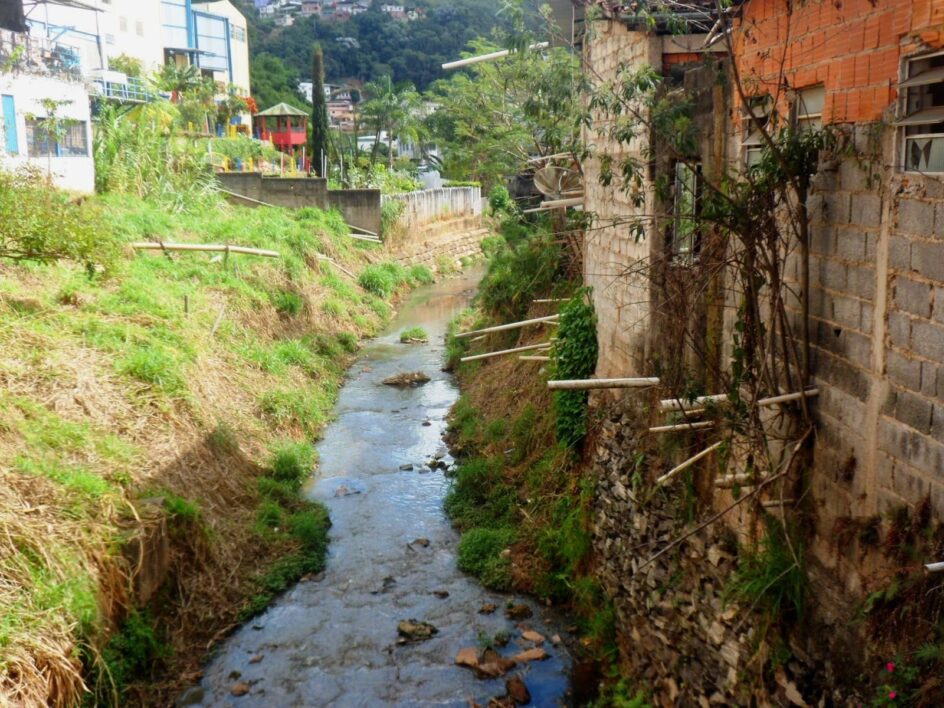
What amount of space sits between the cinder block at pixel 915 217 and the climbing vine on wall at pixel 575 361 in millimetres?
5743

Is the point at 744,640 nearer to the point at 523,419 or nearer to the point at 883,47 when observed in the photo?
the point at 883,47

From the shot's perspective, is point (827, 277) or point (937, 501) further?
point (827, 277)

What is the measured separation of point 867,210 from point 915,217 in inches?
16.1

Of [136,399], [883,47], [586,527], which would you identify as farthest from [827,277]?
[136,399]

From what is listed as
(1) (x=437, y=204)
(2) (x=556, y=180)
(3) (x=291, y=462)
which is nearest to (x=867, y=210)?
(2) (x=556, y=180)

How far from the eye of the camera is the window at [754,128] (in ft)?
18.3

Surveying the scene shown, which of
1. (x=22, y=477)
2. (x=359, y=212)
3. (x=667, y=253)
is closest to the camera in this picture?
(x=667, y=253)

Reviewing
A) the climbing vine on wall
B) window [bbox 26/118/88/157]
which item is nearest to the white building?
window [bbox 26/118/88/157]

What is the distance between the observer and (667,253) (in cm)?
676

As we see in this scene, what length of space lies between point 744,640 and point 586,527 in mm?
3673

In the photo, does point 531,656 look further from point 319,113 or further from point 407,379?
point 319,113

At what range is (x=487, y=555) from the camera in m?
10.2

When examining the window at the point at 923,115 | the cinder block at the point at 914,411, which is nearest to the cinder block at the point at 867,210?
the window at the point at 923,115

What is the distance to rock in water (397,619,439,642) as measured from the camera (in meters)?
8.78
